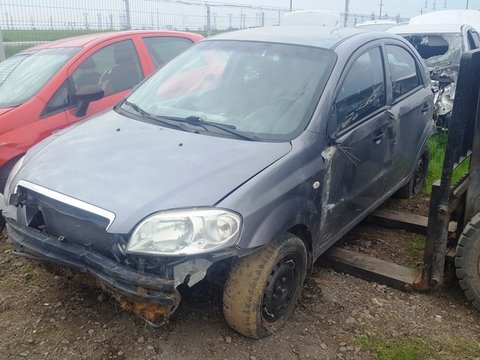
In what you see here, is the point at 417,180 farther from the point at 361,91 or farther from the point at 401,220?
the point at 361,91

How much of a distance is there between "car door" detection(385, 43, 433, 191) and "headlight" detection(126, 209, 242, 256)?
1980 millimetres

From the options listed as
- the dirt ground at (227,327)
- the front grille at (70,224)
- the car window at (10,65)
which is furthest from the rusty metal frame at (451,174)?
the car window at (10,65)

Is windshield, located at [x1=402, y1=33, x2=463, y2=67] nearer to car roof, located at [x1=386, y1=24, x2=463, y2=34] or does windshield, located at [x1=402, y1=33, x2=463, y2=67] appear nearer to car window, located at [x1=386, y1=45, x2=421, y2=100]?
car roof, located at [x1=386, y1=24, x2=463, y2=34]

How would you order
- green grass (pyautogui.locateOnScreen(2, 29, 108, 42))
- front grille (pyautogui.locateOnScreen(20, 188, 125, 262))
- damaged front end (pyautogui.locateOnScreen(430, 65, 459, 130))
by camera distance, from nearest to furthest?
front grille (pyautogui.locateOnScreen(20, 188, 125, 262)), damaged front end (pyautogui.locateOnScreen(430, 65, 459, 130)), green grass (pyautogui.locateOnScreen(2, 29, 108, 42))

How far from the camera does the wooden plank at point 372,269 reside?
323 centimetres

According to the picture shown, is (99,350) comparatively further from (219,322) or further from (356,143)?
(356,143)

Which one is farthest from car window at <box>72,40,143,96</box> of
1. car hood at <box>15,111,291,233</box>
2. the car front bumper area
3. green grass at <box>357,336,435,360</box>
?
green grass at <box>357,336,435,360</box>

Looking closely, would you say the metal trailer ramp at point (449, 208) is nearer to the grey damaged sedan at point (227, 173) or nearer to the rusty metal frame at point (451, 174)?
the rusty metal frame at point (451, 174)

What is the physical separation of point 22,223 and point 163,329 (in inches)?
39.9

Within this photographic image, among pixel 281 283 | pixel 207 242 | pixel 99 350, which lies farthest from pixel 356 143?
pixel 99 350

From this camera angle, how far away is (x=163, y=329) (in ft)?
9.07

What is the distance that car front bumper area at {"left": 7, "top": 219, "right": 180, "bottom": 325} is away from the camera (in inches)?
88.7

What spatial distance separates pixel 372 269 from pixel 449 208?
681mm

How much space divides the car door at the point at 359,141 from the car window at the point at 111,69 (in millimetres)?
2585
